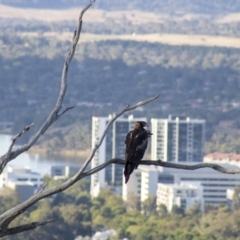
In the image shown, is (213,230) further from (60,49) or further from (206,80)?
(60,49)

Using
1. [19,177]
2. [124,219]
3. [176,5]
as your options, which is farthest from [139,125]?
[176,5]

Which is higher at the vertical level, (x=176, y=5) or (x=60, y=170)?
(x=176, y=5)

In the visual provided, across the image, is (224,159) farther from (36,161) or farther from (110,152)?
(36,161)

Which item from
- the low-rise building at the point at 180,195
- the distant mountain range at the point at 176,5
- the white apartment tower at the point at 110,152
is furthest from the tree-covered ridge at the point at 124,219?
the distant mountain range at the point at 176,5

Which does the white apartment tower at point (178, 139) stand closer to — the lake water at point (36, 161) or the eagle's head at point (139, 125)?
the lake water at point (36, 161)

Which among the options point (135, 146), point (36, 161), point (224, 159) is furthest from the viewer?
point (36, 161)

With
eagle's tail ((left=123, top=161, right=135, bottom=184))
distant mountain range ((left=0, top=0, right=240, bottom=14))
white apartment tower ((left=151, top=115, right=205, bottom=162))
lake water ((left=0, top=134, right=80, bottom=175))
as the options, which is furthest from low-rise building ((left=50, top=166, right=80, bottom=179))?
distant mountain range ((left=0, top=0, right=240, bottom=14))
